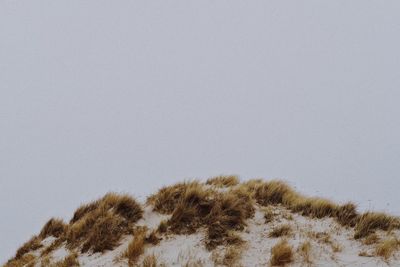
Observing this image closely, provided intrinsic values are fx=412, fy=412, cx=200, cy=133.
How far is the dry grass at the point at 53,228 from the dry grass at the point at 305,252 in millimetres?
5652

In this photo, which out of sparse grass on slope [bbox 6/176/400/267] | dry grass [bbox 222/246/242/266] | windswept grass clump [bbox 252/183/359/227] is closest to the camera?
dry grass [bbox 222/246/242/266]

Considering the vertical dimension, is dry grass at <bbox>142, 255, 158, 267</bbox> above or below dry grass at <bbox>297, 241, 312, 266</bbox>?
above

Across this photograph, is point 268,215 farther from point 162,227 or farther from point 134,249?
point 134,249

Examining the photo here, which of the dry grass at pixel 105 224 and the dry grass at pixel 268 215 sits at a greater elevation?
the dry grass at pixel 105 224

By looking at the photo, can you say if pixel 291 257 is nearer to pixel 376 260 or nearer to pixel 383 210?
pixel 376 260

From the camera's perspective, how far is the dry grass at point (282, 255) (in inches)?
258

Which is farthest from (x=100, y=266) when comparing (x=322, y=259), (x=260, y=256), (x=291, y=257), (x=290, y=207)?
(x=290, y=207)

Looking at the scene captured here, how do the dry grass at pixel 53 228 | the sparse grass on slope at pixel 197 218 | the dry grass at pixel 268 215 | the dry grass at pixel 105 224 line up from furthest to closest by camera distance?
the dry grass at pixel 53 228, the dry grass at pixel 268 215, the dry grass at pixel 105 224, the sparse grass on slope at pixel 197 218

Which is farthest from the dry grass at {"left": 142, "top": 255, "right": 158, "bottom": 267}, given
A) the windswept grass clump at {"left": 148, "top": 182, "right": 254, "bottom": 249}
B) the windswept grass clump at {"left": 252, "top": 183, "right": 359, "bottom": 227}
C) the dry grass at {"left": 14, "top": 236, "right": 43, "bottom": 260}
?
the dry grass at {"left": 14, "top": 236, "right": 43, "bottom": 260}

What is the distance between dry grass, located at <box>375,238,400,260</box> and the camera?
6688mm

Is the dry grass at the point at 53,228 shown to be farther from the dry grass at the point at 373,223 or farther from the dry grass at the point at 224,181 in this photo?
the dry grass at the point at 373,223

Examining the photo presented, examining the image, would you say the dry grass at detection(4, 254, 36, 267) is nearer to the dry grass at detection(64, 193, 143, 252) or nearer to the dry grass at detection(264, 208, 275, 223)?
the dry grass at detection(64, 193, 143, 252)

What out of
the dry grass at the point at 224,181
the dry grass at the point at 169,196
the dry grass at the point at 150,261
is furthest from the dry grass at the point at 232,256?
the dry grass at the point at 224,181

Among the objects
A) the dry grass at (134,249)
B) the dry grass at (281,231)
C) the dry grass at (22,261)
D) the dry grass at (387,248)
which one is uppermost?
the dry grass at (22,261)
